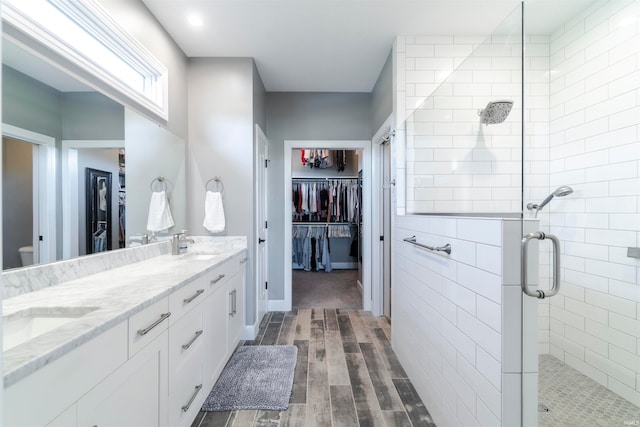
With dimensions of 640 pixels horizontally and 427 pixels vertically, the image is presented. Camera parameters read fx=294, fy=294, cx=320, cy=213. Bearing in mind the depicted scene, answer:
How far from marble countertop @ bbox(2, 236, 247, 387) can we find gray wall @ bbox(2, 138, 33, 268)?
0.22 meters

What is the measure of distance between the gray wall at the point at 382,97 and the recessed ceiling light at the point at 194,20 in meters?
1.57

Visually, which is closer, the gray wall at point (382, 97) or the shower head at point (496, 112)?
the shower head at point (496, 112)

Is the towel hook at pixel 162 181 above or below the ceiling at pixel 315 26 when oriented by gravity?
below

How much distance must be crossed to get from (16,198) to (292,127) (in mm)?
2520

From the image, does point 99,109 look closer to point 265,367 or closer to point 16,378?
point 16,378

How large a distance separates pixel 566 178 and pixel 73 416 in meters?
2.25

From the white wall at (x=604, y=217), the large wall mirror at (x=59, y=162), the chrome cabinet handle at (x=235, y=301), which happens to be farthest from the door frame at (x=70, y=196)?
the white wall at (x=604, y=217)

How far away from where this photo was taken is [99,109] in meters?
1.68

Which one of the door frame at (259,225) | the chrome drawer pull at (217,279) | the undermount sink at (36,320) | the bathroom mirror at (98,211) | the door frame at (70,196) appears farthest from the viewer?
the door frame at (259,225)

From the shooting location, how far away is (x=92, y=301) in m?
1.16

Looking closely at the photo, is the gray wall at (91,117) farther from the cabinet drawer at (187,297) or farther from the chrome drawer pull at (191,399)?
the chrome drawer pull at (191,399)

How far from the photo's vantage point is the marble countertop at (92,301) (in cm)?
77

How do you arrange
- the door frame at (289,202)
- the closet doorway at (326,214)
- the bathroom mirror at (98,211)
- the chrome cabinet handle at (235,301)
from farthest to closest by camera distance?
the closet doorway at (326,214)
the door frame at (289,202)
the chrome cabinet handle at (235,301)
the bathroom mirror at (98,211)

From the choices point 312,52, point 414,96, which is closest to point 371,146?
point 414,96
